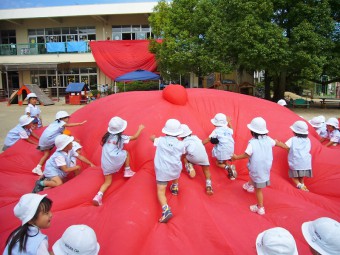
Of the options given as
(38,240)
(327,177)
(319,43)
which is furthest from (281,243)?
(319,43)

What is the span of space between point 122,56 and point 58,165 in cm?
1709

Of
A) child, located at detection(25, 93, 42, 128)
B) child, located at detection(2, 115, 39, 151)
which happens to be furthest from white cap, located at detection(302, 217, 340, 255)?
child, located at detection(25, 93, 42, 128)

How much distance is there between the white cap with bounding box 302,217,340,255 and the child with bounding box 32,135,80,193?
10.3ft

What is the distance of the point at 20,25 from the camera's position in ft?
81.3

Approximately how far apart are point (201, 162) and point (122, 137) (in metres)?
1.00

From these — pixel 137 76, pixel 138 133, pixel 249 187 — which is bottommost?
pixel 249 187

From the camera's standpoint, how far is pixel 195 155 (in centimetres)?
379

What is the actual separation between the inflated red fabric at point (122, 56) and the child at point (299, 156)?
1616cm

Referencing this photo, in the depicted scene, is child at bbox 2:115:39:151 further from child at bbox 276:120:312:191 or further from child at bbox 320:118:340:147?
child at bbox 320:118:340:147

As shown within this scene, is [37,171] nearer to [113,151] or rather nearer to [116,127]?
[113,151]

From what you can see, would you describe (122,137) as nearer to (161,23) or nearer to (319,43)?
(319,43)

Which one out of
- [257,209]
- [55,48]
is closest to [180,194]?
[257,209]

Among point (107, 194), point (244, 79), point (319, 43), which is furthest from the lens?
point (244, 79)

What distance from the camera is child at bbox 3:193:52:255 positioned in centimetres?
218
